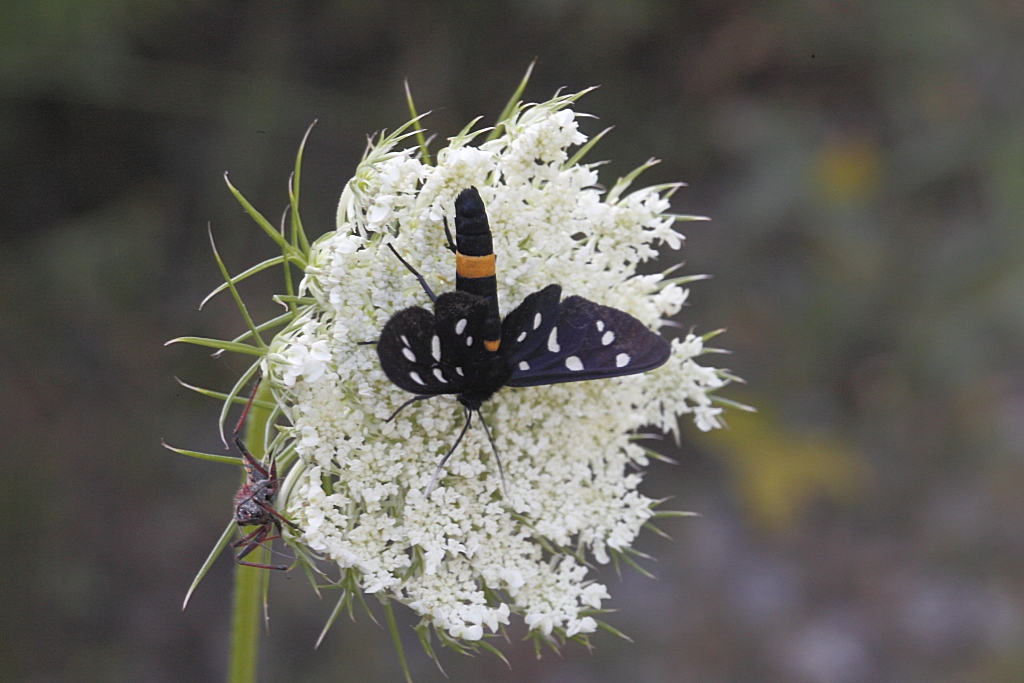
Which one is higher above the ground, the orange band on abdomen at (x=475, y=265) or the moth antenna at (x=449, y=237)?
the moth antenna at (x=449, y=237)

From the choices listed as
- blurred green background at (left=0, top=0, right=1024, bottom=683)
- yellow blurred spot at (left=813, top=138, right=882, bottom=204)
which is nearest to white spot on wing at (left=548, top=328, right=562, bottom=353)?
blurred green background at (left=0, top=0, right=1024, bottom=683)

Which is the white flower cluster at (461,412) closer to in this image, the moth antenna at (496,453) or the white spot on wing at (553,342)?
the moth antenna at (496,453)

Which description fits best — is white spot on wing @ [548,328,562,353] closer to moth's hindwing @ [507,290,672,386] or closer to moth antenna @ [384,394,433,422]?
moth's hindwing @ [507,290,672,386]

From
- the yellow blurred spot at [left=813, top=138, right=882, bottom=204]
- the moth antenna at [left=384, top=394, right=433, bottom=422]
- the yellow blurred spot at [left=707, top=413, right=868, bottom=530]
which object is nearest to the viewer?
the moth antenna at [left=384, top=394, right=433, bottom=422]

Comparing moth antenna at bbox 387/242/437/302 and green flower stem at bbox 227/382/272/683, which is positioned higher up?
moth antenna at bbox 387/242/437/302

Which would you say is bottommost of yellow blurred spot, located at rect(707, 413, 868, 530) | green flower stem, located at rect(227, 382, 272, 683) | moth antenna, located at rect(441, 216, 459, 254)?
yellow blurred spot, located at rect(707, 413, 868, 530)

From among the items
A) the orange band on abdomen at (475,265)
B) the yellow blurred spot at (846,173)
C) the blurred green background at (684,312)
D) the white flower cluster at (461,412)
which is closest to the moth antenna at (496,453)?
the white flower cluster at (461,412)

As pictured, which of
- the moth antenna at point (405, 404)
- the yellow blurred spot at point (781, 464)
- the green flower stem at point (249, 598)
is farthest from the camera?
the yellow blurred spot at point (781, 464)

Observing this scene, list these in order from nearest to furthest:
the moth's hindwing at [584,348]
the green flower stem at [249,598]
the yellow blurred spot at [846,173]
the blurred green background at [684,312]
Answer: the moth's hindwing at [584,348]
the green flower stem at [249,598]
the blurred green background at [684,312]
the yellow blurred spot at [846,173]
